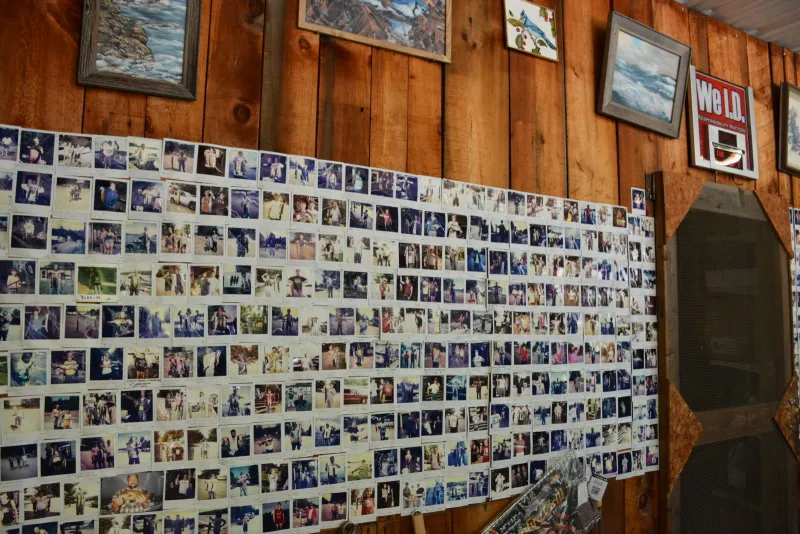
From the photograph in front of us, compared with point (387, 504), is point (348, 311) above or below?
above

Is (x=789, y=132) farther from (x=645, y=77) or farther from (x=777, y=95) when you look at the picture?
(x=645, y=77)

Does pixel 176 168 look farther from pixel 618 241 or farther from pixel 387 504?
pixel 618 241

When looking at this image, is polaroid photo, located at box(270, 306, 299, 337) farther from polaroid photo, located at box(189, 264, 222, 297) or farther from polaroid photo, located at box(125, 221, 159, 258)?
polaroid photo, located at box(125, 221, 159, 258)

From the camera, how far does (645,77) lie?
70.9 inches

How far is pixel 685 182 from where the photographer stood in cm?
186

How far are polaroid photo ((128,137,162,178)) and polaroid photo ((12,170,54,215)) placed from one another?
0.15m

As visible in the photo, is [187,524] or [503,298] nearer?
[187,524]

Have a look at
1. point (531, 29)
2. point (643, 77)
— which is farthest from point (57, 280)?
point (643, 77)

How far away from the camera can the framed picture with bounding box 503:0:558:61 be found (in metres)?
1.54

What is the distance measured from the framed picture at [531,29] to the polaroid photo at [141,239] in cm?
118

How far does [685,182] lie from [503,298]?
967mm

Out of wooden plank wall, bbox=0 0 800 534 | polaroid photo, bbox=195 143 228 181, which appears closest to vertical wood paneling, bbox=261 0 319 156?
wooden plank wall, bbox=0 0 800 534

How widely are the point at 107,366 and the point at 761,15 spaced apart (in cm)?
267

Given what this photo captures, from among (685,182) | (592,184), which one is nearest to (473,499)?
(592,184)
